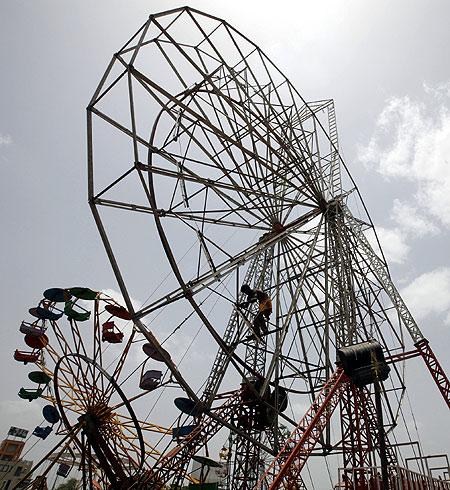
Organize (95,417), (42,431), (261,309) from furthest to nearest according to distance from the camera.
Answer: (42,431)
(261,309)
(95,417)

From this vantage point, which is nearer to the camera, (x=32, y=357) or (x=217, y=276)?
(x=217, y=276)

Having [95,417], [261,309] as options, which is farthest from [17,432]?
[261,309]

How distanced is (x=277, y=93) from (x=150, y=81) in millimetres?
8085

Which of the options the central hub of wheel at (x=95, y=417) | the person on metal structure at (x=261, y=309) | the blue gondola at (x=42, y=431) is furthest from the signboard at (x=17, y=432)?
the person on metal structure at (x=261, y=309)

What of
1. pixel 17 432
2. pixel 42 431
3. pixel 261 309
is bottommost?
pixel 42 431

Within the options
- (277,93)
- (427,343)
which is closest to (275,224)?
(277,93)

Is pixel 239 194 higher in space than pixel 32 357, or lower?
higher

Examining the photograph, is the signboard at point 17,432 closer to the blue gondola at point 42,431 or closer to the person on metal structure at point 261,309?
the blue gondola at point 42,431

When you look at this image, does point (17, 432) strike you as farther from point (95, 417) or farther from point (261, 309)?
point (261, 309)

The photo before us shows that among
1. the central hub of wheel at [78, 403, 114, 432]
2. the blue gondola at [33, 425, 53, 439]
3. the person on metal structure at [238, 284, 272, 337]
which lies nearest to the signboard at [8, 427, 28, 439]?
the blue gondola at [33, 425, 53, 439]

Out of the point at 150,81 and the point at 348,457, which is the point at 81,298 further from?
the point at 348,457

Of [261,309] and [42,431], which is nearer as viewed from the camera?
[261,309]

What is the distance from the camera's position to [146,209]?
1457 cm

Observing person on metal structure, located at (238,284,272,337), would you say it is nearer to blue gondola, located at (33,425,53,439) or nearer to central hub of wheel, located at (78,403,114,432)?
central hub of wheel, located at (78,403,114,432)
